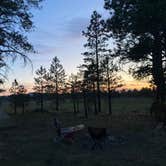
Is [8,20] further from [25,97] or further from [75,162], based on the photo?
[25,97]

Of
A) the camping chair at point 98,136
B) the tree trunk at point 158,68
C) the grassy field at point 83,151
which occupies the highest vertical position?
the tree trunk at point 158,68

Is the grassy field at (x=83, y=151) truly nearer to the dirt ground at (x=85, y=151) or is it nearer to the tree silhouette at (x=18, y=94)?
the dirt ground at (x=85, y=151)

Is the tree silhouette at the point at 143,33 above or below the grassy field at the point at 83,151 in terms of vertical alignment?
above

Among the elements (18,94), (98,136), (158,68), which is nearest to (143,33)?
(158,68)

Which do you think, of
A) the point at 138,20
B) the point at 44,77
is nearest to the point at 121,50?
the point at 138,20

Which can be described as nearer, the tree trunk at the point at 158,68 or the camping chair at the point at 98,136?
the camping chair at the point at 98,136

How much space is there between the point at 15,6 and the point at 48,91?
238 ft

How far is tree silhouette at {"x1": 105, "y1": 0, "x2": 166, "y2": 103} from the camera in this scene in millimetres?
27859

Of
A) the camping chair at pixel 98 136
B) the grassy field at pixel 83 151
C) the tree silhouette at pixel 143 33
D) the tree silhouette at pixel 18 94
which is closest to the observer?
the grassy field at pixel 83 151

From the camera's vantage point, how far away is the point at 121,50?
34125 mm

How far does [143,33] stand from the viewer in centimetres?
3059

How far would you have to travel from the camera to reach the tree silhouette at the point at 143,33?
91.4 ft

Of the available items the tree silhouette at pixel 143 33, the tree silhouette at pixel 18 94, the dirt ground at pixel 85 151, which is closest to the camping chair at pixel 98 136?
the dirt ground at pixel 85 151

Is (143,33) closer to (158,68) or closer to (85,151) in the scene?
(158,68)
